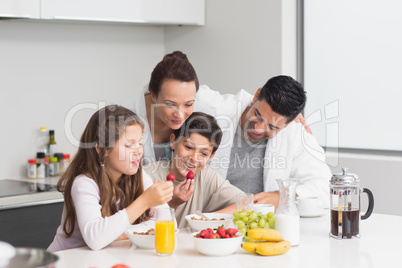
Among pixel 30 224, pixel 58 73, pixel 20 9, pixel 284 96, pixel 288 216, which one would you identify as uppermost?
pixel 20 9

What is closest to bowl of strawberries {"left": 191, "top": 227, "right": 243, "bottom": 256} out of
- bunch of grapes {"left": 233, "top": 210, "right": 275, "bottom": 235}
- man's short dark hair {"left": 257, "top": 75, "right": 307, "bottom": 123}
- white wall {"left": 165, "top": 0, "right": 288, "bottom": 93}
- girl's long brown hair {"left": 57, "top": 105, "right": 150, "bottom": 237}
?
bunch of grapes {"left": 233, "top": 210, "right": 275, "bottom": 235}

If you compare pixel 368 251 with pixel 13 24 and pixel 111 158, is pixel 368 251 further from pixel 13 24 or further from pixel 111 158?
pixel 13 24

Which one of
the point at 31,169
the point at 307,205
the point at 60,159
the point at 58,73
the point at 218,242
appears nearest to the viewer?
the point at 218,242

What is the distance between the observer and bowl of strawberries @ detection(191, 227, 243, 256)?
1.76 metres

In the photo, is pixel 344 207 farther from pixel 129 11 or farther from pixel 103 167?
pixel 129 11

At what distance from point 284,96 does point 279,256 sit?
0.98 m

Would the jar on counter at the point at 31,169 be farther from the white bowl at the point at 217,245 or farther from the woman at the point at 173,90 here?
the white bowl at the point at 217,245

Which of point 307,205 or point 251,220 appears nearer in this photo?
point 251,220

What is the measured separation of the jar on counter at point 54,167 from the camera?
11.9 ft

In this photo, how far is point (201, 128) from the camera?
2586 mm

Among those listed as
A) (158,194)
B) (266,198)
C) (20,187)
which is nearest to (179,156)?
(266,198)

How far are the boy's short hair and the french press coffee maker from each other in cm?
71

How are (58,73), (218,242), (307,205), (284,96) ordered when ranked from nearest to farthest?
(218,242) < (307,205) < (284,96) < (58,73)

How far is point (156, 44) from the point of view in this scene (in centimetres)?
436
